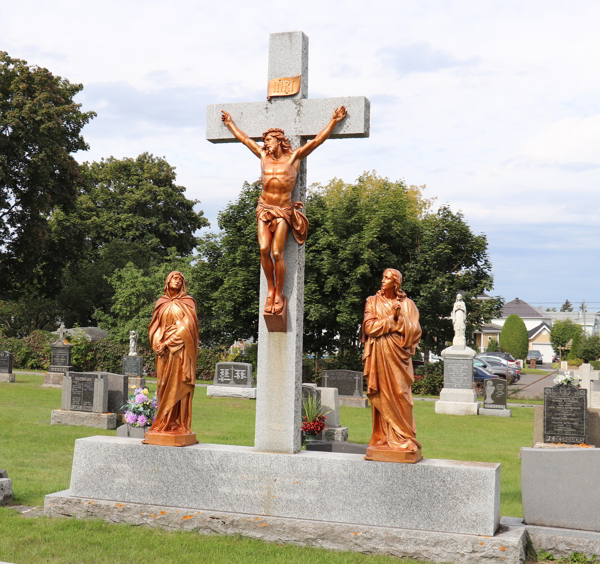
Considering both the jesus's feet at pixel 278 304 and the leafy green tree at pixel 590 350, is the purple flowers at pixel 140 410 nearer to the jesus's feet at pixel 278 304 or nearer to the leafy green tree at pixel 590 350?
the jesus's feet at pixel 278 304

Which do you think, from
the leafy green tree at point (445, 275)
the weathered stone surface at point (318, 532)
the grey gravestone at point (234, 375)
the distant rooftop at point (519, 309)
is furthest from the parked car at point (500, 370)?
the distant rooftop at point (519, 309)

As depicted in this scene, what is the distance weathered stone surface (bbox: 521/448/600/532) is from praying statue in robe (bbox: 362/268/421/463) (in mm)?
1058

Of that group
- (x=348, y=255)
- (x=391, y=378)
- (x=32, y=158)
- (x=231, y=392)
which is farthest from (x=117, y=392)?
(x=32, y=158)

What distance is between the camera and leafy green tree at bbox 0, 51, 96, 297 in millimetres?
29234

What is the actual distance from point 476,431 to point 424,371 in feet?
36.6

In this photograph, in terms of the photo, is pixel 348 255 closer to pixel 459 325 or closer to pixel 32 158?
pixel 459 325

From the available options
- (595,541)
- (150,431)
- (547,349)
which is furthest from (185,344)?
(547,349)

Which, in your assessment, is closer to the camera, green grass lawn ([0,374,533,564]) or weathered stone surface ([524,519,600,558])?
green grass lawn ([0,374,533,564])

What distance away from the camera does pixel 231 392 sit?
75.0ft

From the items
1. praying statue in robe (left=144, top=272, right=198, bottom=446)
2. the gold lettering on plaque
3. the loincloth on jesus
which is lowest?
praying statue in robe (left=144, top=272, right=198, bottom=446)

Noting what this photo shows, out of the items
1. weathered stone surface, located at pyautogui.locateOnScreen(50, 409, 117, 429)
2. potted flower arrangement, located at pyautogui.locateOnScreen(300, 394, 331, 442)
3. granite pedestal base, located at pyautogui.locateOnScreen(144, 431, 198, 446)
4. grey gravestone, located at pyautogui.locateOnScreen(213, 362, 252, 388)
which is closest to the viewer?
granite pedestal base, located at pyautogui.locateOnScreen(144, 431, 198, 446)

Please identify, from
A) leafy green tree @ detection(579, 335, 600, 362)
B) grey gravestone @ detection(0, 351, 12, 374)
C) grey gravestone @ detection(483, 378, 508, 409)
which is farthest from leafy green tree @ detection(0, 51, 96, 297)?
leafy green tree @ detection(579, 335, 600, 362)

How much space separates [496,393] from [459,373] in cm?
124

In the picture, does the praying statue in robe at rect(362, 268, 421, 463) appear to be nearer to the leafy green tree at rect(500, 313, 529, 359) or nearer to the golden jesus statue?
the golden jesus statue
